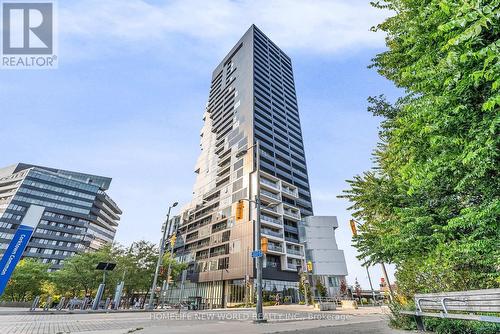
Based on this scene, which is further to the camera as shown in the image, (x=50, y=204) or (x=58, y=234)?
(x=50, y=204)

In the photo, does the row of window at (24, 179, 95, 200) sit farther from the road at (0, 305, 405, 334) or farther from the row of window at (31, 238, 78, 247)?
the road at (0, 305, 405, 334)

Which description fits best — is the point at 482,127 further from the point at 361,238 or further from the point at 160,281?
the point at 160,281

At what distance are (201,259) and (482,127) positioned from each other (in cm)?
5845

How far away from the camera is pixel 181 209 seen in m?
77.0

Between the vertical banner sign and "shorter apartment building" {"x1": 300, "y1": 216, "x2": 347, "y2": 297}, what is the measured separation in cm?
5391

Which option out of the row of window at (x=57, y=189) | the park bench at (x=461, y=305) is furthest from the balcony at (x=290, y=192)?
the row of window at (x=57, y=189)

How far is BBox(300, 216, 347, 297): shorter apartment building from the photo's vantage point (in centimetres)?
5459

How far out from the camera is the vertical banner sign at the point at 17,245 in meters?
6.71

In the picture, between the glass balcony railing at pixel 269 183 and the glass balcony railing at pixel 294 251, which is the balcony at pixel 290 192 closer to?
the glass balcony railing at pixel 269 183

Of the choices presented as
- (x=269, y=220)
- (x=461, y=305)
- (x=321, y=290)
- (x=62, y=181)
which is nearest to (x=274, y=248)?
(x=269, y=220)

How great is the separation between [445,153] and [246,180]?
48.7 metres

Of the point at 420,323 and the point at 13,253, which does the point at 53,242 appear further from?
the point at 420,323

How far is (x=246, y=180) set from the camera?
176 feet

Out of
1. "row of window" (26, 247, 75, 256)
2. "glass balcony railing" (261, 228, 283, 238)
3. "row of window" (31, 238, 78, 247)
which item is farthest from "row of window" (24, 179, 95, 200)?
"glass balcony railing" (261, 228, 283, 238)
